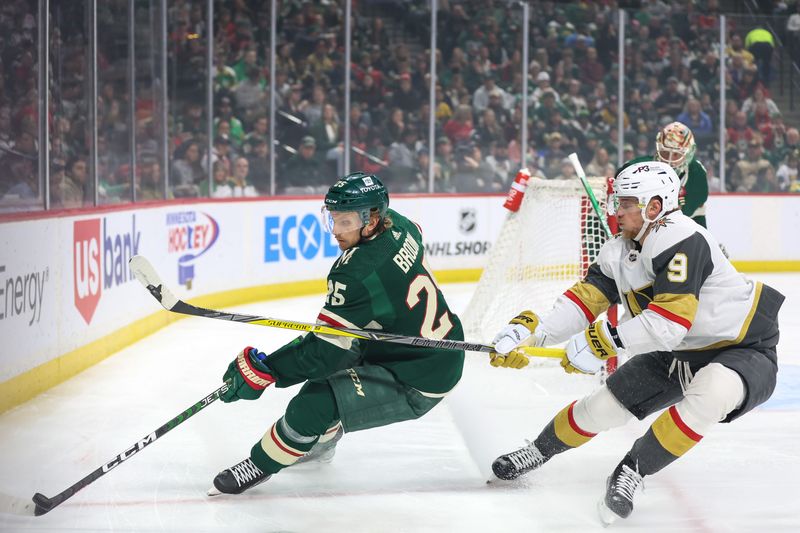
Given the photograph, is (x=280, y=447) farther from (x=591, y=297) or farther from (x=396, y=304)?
(x=591, y=297)

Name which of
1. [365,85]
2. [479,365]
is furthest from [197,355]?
[365,85]

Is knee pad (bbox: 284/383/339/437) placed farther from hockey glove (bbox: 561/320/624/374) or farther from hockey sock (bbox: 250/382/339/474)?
hockey glove (bbox: 561/320/624/374)

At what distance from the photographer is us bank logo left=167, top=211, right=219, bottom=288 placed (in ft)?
22.6

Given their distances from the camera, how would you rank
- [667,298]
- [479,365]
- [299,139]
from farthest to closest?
1. [299,139]
2. [479,365]
3. [667,298]

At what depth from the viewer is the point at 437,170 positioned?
31.9 feet

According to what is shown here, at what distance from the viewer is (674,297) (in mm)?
2838

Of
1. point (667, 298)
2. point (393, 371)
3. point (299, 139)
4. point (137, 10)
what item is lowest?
point (393, 371)

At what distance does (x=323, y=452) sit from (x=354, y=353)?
1.58 feet

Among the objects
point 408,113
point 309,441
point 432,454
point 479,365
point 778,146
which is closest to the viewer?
point 309,441

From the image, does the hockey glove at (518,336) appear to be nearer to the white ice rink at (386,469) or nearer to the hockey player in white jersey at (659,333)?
the hockey player in white jersey at (659,333)

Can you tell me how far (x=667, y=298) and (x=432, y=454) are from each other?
4.09ft

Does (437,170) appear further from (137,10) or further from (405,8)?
(137,10)

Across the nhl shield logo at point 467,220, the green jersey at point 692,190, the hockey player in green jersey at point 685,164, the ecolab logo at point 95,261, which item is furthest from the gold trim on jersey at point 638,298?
the nhl shield logo at point 467,220

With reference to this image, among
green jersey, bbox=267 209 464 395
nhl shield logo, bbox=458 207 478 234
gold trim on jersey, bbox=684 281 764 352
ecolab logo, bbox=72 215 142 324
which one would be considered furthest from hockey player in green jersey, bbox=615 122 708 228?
nhl shield logo, bbox=458 207 478 234
